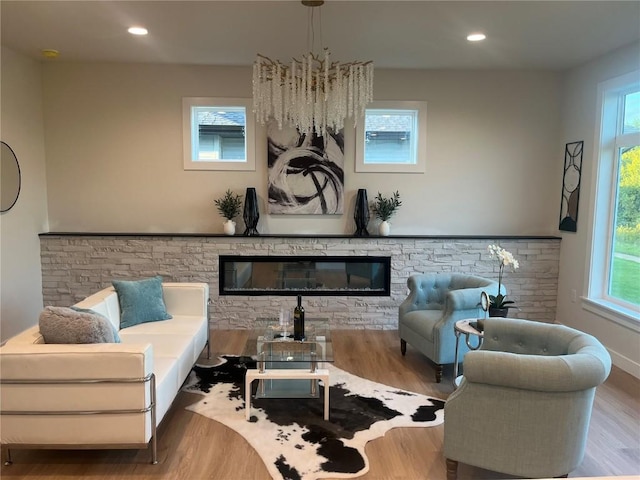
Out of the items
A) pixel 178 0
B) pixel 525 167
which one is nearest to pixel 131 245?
pixel 178 0

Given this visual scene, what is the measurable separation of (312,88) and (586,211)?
3282mm

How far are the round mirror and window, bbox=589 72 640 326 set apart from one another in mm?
5844

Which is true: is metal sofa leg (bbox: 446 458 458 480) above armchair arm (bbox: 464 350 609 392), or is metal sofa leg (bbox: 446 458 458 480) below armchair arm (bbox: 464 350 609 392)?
below

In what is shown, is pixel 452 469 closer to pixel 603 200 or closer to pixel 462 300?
pixel 462 300

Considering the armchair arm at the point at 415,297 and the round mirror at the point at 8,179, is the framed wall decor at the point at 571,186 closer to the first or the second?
the armchair arm at the point at 415,297

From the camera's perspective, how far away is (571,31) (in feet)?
13.2

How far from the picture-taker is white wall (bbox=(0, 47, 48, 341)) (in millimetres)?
4684

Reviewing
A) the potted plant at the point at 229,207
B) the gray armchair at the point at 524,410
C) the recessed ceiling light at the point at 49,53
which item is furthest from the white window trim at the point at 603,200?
the recessed ceiling light at the point at 49,53

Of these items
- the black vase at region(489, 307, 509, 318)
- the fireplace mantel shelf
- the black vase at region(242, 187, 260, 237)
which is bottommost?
the black vase at region(489, 307, 509, 318)

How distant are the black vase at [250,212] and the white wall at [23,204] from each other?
2.30 metres

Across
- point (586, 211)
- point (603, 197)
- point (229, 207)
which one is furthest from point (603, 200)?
point (229, 207)

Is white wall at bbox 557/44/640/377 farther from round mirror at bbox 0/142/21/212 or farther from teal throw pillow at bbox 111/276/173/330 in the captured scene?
round mirror at bbox 0/142/21/212

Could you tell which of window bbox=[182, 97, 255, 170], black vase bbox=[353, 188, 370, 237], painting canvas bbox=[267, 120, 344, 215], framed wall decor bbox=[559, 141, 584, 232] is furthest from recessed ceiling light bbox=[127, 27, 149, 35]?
framed wall decor bbox=[559, 141, 584, 232]

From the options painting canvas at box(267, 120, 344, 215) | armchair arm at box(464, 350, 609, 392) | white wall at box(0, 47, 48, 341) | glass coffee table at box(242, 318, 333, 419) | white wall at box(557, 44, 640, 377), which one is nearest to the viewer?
armchair arm at box(464, 350, 609, 392)
